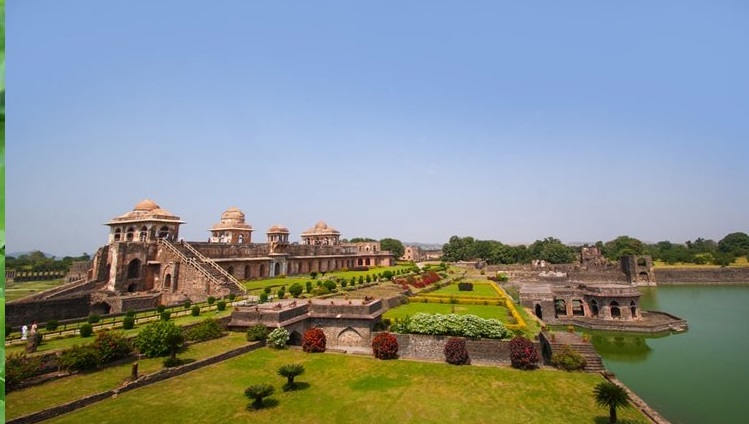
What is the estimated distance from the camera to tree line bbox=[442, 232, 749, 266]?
7500 cm

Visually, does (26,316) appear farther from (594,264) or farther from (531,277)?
(594,264)

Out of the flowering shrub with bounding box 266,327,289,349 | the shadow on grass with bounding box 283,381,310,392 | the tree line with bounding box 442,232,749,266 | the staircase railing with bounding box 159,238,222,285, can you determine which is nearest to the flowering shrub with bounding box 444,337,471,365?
the shadow on grass with bounding box 283,381,310,392

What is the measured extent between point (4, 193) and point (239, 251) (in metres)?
41.0

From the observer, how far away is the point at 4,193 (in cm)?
172

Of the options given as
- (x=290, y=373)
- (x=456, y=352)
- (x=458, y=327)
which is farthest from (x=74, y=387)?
(x=458, y=327)

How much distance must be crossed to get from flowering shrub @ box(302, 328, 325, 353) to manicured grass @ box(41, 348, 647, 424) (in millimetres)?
1079

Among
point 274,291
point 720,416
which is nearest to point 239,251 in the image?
point 274,291

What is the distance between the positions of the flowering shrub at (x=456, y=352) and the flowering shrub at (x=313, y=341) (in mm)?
5638

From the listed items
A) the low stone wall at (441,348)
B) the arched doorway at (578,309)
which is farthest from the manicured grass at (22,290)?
the arched doorway at (578,309)

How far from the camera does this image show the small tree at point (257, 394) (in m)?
13.0

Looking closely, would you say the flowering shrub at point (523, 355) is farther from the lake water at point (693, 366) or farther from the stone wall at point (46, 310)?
the stone wall at point (46, 310)

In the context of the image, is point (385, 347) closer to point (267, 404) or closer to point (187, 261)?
point (267, 404)

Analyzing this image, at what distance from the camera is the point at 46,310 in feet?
73.1

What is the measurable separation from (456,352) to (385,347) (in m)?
3.07
